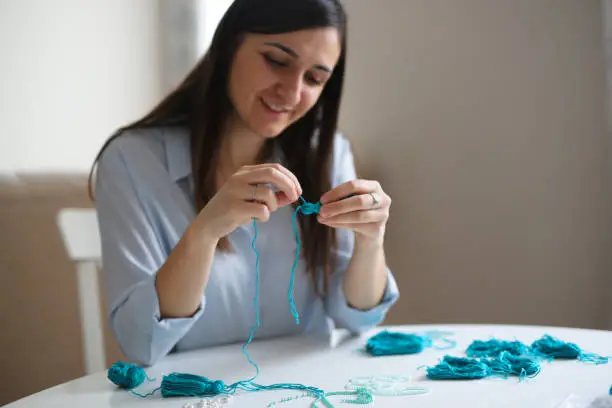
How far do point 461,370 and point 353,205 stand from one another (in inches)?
11.6

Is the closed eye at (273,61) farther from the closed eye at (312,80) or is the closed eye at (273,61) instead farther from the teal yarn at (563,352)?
the teal yarn at (563,352)

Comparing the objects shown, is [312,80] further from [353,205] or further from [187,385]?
[187,385]

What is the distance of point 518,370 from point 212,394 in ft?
1.35

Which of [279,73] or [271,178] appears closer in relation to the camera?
[271,178]

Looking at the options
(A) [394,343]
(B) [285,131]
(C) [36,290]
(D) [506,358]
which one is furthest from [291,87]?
(C) [36,290]

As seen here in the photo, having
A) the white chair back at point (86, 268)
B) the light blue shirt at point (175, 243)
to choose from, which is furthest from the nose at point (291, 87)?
the white chair back at point (86, 268)

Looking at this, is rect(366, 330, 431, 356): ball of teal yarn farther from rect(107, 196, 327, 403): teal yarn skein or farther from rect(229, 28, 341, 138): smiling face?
rect(229, 28, 341, 138): smiling face

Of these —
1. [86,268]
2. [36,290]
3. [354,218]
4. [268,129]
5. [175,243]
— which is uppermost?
[268,129]

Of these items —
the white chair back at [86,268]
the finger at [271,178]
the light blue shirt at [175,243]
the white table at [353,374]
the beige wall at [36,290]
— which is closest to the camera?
the white table at [353,374]

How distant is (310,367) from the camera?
956 mm

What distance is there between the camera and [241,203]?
0.96 meters

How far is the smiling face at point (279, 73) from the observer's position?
45.6 inches

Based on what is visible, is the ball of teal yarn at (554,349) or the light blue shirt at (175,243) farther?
the light blue shirt at (175,243)

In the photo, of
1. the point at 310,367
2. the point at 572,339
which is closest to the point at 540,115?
the point at 572,339
